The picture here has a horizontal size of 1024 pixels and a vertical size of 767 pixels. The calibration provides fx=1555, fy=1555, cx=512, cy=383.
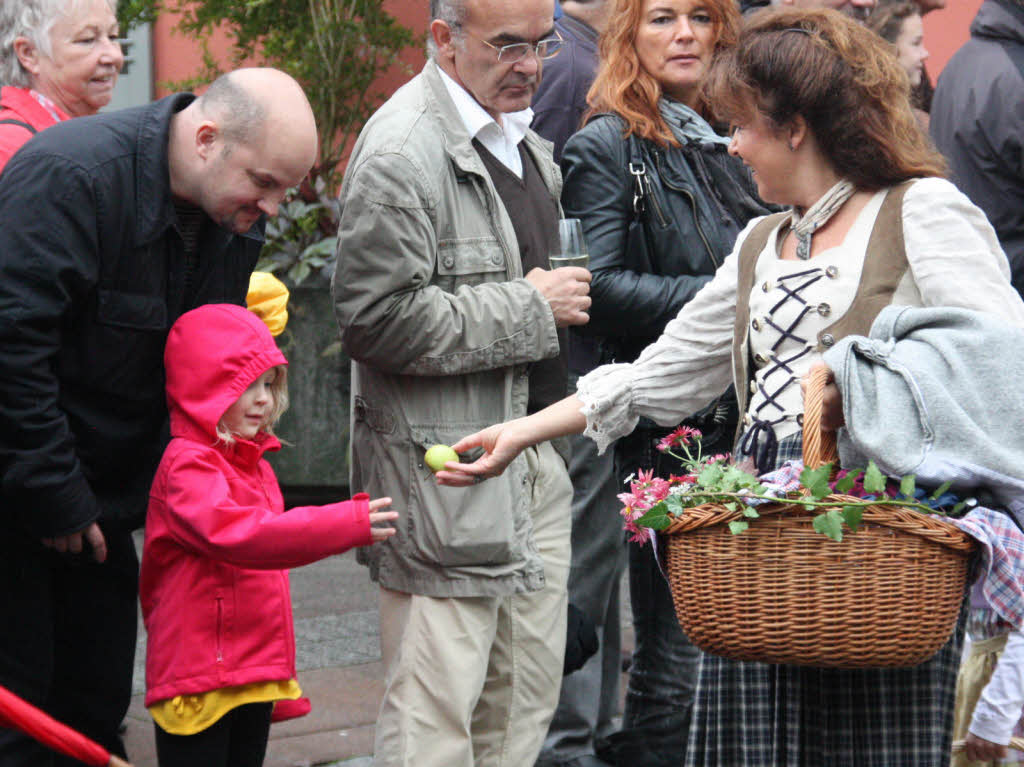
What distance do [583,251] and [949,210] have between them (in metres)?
1.14

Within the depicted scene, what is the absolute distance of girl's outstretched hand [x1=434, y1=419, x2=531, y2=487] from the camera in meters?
3.35

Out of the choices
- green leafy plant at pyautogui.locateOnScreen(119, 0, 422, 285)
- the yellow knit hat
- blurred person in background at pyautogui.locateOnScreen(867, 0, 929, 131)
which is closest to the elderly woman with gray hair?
the yellow knit hat

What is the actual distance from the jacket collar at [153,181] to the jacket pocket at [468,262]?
0.67 metres

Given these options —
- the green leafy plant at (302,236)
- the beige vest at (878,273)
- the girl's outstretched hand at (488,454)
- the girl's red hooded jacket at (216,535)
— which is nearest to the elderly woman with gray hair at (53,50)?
the girl's red hooded jacket at (216,535)

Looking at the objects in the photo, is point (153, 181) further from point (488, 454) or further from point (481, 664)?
point (481, 664)

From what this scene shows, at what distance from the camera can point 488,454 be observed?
3.41 m

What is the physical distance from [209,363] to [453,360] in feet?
1.88

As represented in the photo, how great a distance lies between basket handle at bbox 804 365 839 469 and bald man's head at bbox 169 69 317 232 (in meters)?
1.40

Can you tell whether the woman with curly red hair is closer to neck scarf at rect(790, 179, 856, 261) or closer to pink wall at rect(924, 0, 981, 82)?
neck scarf at rect(790, 179, 856, 261)

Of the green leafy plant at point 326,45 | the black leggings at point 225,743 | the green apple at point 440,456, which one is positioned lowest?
Answer: the black leggings at point 225,743

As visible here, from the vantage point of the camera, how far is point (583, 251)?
12.7 ft

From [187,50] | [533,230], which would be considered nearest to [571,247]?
[533,230]

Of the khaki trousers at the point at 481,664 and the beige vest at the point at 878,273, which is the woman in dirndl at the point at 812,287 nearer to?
the beige vest at the point at 878,273

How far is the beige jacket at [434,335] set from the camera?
12.1ft
